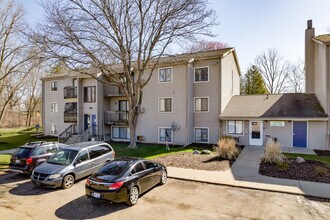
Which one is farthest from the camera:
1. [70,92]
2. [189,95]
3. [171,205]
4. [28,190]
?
[70,92]

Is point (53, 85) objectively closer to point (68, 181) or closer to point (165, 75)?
point (165, 75)

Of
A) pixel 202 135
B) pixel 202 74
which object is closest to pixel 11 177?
pixel 202 135

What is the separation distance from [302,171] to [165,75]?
44.6ft

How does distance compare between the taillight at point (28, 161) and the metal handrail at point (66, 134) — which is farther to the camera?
the metal handrail at point (66, 134)

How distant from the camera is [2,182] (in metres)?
10.1

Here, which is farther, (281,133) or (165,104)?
(165,104)

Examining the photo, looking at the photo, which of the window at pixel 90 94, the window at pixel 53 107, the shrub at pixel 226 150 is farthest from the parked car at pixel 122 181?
the window at pixel 53 107

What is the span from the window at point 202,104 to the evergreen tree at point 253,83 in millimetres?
18777

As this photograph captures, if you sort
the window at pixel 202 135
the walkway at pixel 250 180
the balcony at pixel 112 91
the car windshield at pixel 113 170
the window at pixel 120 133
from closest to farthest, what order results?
1. the car windshield at pixel 113 170
2. the walkway at pixel 250 180
3. the window at pixel 202 135
4. the balcony at pixel 112 91
5. the window at pixel 120 133

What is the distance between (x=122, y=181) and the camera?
23.4 ft

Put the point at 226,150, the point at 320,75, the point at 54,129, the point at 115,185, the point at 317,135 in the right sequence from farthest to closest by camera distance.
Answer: the point at 54,129 → the point at 320,75 → the point at 317,135 → the point at 226,150 → the point at 115,185

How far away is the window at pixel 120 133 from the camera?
75.4ft

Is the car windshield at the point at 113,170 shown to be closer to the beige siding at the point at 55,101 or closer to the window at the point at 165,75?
the window at the point at 165,75

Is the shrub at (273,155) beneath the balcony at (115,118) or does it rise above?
beneath
